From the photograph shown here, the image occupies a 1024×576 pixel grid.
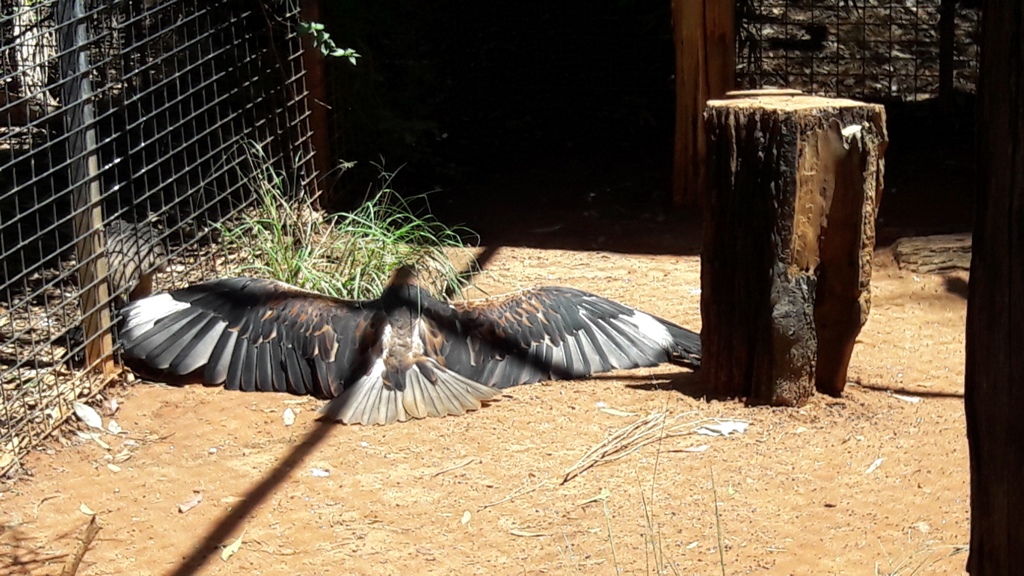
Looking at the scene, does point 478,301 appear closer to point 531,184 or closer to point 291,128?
point 291,128

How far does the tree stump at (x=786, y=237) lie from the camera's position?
13.1 feet

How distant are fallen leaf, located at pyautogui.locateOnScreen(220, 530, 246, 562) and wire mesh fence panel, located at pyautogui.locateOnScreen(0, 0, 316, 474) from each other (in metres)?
1.05

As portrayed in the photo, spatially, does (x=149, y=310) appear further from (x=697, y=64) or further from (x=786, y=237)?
(x=697, y=64)

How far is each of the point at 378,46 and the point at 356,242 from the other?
2521 millimetres

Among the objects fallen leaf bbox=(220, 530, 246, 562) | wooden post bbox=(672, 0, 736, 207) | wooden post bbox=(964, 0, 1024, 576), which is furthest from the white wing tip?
wooden post bbox=(964, 0, 1024, 576)

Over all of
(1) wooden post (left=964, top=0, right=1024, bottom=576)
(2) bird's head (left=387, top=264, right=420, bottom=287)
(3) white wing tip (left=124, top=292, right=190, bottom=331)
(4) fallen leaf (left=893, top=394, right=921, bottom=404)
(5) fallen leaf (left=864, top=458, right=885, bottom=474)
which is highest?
(1) wooden post (left=964, top=0, right=1024, bottom=576)

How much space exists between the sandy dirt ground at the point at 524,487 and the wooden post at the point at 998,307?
1239mm

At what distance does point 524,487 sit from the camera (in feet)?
12.5

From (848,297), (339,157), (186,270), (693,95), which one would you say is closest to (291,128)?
(339,157)

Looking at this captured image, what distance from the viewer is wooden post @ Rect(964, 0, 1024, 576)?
4.85 feet

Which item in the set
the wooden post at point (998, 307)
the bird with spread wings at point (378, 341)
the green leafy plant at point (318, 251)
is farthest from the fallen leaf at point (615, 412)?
the wooden post at point (998, 307)

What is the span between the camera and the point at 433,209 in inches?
313

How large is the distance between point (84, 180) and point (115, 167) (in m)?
0.65

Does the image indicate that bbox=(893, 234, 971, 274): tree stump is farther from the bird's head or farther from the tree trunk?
the tree trunk
